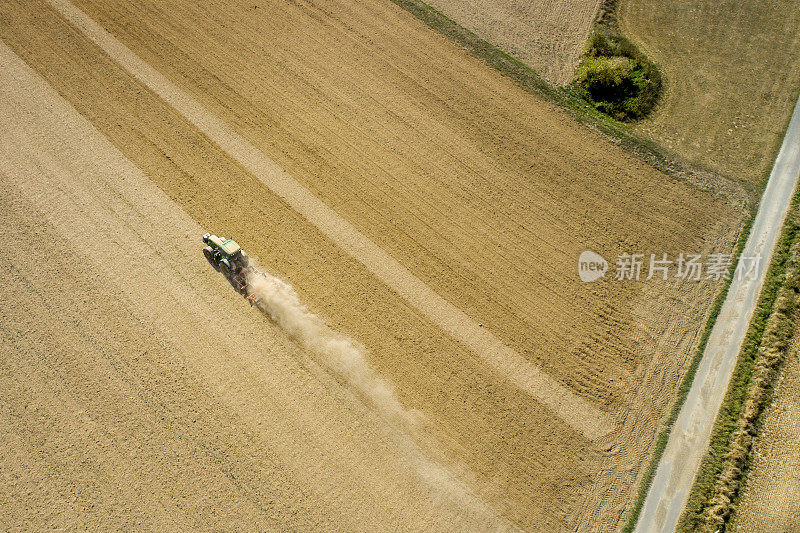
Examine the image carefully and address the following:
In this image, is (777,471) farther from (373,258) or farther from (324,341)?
(324,341)

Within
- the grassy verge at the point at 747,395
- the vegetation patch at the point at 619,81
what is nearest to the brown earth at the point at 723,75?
the vegetation patch at the point at 619,81

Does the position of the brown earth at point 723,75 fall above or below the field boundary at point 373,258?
above

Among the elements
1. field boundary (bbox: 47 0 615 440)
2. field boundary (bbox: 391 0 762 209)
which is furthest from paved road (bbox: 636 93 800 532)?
field boundary (bbox: 47 0 615 440)

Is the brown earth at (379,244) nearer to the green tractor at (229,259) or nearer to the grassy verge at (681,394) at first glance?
the grassy verge at (681,394)

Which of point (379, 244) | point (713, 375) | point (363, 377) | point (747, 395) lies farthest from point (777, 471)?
point (379, 244)

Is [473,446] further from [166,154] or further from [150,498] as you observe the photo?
[166,154]

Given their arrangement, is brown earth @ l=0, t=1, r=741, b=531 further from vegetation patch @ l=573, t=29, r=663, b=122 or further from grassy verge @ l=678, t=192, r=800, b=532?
vegetation patch @ l=573, t=29, r=663, b=122
